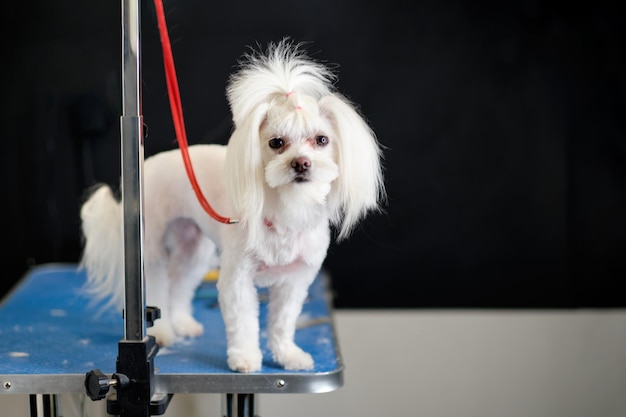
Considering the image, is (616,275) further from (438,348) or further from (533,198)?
(438,348)

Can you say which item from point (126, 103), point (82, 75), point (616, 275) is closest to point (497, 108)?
Answer: point (616, 275)

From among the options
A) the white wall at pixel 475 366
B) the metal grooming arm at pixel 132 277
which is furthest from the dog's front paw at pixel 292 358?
the white wall at pixel 475 366

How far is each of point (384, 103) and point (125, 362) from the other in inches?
53.4

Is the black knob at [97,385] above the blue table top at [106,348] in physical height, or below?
above

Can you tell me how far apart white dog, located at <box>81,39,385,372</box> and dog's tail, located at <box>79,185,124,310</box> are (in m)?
0.13

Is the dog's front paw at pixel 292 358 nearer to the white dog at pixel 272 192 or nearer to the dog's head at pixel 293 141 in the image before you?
the white dog at pixel 272 192

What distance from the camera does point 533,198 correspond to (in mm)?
2576

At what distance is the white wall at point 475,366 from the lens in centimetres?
242

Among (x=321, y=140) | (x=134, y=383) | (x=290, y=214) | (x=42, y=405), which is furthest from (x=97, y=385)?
(x=321, y=140)

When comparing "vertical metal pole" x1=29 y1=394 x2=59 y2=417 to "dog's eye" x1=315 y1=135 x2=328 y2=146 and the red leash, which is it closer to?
the red leash

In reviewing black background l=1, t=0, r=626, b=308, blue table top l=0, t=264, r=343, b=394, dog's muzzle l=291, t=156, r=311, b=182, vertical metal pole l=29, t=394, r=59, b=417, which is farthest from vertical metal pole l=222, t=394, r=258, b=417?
black background l=1, t=0, r=626, b=308

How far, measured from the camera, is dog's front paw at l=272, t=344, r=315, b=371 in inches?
57.4

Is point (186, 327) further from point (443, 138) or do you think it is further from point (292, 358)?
point (443, 138)

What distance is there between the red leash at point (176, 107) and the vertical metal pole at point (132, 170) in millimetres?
48
